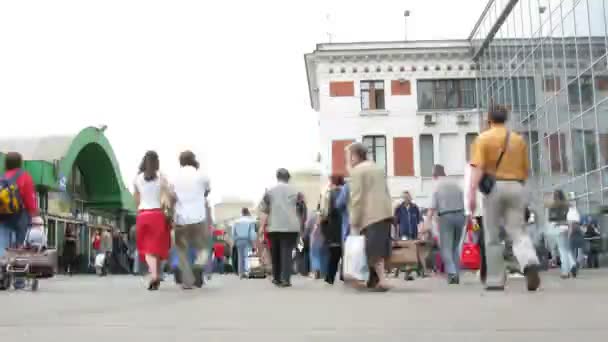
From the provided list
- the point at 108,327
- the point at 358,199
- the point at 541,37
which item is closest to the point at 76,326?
the point at 108,327

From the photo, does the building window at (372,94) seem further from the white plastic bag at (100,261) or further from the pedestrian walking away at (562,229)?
the pedestrian walking away at (562,229)

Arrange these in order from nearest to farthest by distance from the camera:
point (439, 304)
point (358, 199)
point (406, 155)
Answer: point (439, 304)
point (358, 199)
point (406, 155)

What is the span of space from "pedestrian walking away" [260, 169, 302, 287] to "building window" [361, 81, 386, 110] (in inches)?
1361

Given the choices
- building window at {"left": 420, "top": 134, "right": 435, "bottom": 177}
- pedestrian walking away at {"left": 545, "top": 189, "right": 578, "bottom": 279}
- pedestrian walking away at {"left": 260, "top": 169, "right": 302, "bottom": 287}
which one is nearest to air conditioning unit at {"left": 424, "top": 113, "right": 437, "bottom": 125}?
building window at {"left": 420, "top": 134, "right": 435, "bottom": 177}

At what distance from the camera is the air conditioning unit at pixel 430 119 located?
4653cm

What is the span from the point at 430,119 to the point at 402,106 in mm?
1614

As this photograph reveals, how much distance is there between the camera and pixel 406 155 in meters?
46.8

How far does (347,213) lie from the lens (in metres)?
12.5

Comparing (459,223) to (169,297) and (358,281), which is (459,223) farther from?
(169,297)

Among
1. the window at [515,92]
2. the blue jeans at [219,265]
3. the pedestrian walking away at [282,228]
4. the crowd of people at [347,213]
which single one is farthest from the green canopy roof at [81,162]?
the pedestrian walking away at [282,228]

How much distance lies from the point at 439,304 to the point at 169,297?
323cm

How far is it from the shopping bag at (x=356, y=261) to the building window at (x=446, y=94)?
122ft

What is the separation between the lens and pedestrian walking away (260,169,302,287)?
1253 cm

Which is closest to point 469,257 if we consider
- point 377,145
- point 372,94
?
point 377,145
